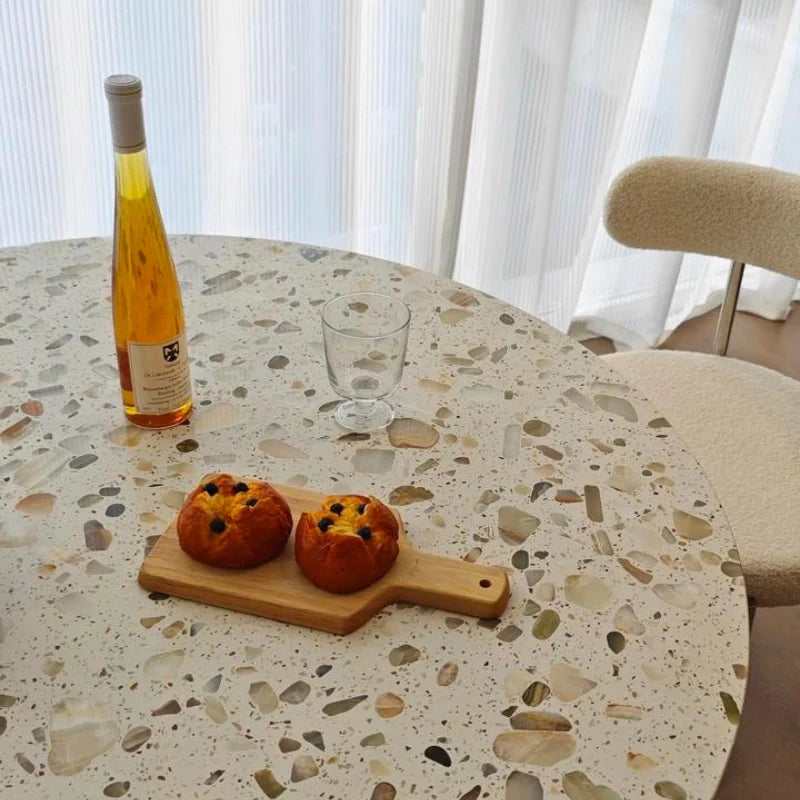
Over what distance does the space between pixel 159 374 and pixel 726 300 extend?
92cm

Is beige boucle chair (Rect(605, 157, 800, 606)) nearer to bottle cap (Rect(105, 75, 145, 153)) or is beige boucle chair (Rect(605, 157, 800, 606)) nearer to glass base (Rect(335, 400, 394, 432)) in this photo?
glass base (Rect(335, 400, 394, 432))

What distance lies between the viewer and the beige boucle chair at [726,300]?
1.35m

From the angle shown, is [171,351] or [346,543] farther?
[171,351]

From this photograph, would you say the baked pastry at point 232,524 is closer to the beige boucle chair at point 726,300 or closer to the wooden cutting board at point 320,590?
the wooden cutting board at point 320,590

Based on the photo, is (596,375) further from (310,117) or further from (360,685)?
(310,117)

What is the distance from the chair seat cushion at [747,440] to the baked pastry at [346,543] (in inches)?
22.4

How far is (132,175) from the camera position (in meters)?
0.91

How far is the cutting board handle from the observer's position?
780 mm

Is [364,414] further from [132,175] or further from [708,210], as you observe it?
[708,210]

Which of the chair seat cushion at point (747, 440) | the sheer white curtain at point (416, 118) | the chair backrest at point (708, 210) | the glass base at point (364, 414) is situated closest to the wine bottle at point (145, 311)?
the glass base at point (364, 414)

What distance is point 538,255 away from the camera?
2.34 meters

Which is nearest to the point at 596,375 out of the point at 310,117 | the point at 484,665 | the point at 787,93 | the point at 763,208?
the point at 484,665

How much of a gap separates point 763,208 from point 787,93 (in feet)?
4.55

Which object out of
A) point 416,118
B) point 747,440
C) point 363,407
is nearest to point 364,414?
point 363,407
